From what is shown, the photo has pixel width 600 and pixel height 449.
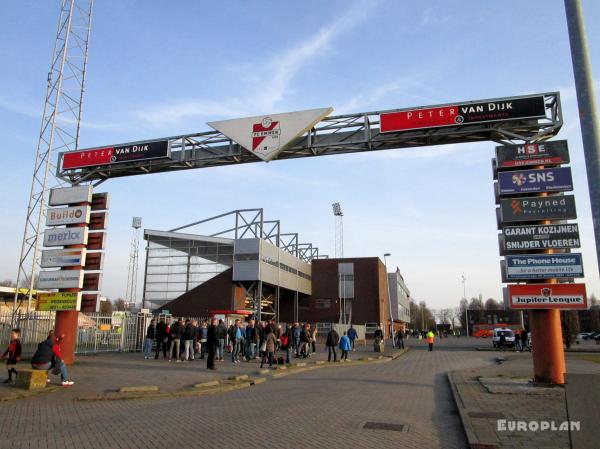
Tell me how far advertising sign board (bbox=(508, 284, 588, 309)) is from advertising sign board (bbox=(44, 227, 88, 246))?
48.8 ft

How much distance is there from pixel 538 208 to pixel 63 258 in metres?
16.3

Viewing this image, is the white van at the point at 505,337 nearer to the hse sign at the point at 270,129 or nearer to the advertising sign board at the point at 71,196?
the hse sign at the point at 270,129

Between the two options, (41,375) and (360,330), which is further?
(360,330)

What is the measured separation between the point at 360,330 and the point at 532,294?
38557 millimetres

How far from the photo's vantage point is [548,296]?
42.0 ft

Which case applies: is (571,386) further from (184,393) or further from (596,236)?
(184,393)

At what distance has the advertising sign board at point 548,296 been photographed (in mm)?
12617

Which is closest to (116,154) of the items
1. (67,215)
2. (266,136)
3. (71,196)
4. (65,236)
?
(71,196)

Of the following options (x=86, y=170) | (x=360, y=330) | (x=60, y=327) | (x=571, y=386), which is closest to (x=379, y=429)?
(x=571, y=386)

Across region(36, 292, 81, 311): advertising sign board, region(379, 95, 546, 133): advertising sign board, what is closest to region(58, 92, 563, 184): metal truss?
region(379, 95, 546, 133): advertising sign board

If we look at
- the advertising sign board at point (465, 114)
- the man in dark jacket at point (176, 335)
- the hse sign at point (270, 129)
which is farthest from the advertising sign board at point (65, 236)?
the advertising sign board at point (465, 114)

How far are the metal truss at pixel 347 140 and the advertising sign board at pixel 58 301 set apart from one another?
15.1ft

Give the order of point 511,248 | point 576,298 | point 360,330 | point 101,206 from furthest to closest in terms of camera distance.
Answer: point 360,330, point 101,206, point 511,248, point 576,298

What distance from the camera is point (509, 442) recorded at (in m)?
7.04
